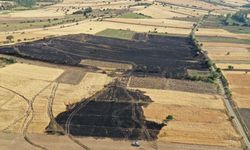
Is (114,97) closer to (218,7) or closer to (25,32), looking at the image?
(25,32)

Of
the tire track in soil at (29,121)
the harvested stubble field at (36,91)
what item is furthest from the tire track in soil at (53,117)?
the tire track in soil at (29,121)

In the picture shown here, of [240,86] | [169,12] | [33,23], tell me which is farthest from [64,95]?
[169,12]

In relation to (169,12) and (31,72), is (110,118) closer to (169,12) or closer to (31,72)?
(31,72)

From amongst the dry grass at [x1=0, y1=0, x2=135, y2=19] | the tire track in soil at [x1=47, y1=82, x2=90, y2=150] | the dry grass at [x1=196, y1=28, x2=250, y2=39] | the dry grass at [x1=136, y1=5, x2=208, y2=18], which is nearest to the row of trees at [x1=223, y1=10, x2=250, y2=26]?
the dry grass at [x1=136, y1=5, x2=208, y2=18]

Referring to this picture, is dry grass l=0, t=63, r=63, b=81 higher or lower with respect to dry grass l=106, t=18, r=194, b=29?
higher

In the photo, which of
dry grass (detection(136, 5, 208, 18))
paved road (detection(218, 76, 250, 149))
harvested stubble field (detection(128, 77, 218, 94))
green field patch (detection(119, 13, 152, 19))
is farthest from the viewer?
dry grass (detection(136, 5, 208, 18))

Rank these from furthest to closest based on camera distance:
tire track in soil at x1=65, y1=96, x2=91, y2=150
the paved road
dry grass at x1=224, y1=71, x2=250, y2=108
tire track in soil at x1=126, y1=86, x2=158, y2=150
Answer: dry grass at x1=224, y1=71, x2=250, y2=108 → the paved road → tire track in soil at x1=126, y1=86, x2=158, y2=150 → tire track in soil at x1=65, y1=96, x2=91, y2=150

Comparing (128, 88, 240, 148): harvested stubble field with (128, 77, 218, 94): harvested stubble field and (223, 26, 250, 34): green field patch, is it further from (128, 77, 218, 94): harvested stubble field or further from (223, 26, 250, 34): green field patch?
(223, 26, 250, 34): green field patch
